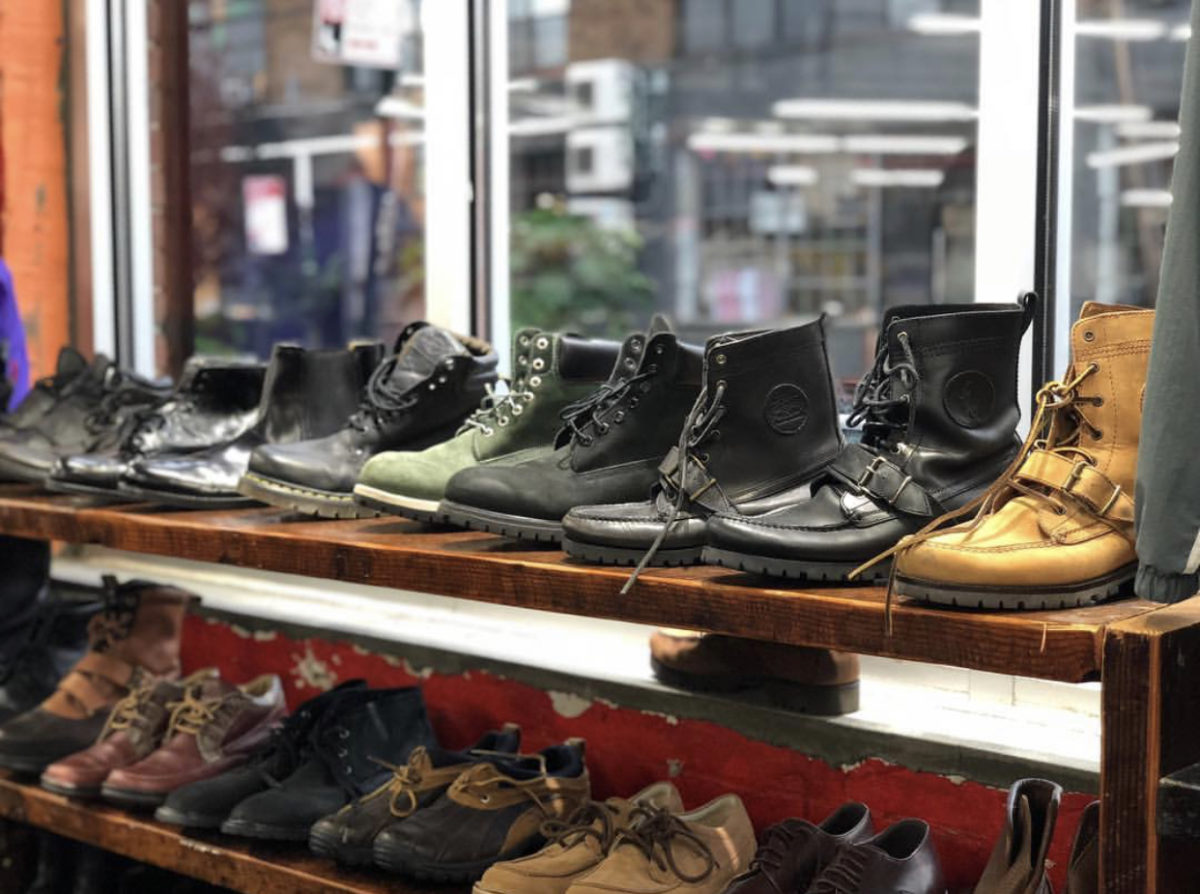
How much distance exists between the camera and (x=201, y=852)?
195cm

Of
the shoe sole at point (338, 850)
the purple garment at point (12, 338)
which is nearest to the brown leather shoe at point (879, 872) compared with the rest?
the shoe sole at point (338, 850)

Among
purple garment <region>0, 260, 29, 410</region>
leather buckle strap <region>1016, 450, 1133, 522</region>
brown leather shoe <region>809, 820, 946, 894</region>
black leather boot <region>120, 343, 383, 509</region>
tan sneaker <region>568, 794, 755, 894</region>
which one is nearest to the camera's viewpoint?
leather buckle strap <region>1016, 450, 1133, 522</region>

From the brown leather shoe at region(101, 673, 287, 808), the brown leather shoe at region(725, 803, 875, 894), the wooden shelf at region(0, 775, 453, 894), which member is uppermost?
the brown leather shoe at region(725, 803, 875, 894)

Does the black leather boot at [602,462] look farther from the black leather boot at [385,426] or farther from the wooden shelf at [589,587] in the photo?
the black leather boot at [385,426]

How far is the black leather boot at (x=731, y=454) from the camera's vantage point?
143 cm

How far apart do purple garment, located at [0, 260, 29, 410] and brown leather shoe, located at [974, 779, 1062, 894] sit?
2.18 m

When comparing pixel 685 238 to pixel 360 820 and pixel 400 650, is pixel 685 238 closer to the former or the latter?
pixel 400 650

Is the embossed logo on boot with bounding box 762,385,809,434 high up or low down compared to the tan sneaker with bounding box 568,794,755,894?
up

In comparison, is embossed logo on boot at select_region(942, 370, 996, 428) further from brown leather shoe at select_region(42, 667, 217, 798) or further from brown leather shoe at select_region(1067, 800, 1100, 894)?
brown leather shoe at select_region(42, 667, 217, 798)

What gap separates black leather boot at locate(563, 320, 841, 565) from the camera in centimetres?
143

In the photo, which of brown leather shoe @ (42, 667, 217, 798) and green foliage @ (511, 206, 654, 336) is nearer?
brown leather shoe @ (42, 667, 217, 798)

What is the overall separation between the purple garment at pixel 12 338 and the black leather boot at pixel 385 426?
4.08 ft

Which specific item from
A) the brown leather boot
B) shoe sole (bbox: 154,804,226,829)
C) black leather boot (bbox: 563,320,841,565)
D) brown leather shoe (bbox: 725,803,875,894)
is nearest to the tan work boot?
black leather boot (bbox: 563,320,841,565)

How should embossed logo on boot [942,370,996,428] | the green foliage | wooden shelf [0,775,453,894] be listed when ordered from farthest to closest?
1. the green foliage
2. wooden shelf [0,775,453,894]
3. embossed logo on boot [942,370,996,428]
